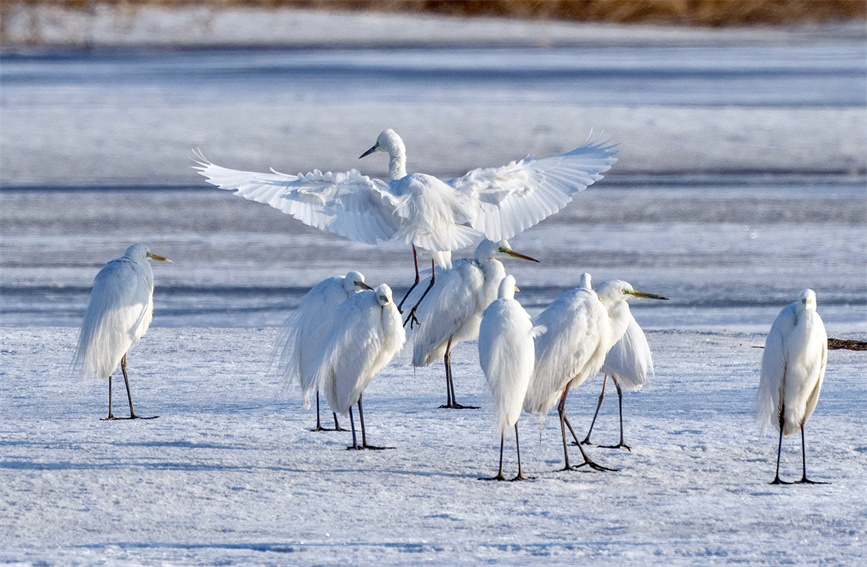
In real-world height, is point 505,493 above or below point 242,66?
below

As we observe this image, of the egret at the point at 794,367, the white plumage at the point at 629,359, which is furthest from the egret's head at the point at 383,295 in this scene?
the egret at the point at 794,367

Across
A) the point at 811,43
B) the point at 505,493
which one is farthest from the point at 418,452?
the point at 811,43

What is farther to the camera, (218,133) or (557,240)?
(218,133)

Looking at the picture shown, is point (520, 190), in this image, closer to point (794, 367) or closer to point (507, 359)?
point (507, 359)

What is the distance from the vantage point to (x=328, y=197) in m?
6.84

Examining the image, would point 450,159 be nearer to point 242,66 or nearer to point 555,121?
point 555,121

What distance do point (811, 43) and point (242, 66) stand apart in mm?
13170

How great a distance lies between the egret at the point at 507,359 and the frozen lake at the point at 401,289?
30 cm

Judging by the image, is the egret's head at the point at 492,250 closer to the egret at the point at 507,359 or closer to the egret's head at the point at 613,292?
the egret's head at the point at 613,292

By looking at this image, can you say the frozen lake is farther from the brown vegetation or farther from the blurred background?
the brown vegetation

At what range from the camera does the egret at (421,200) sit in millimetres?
6730

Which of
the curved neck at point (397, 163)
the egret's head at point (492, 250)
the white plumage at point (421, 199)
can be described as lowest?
the egret's head at point (492, 250)

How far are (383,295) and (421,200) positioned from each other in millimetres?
1249

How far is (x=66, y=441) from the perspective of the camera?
225 inches
